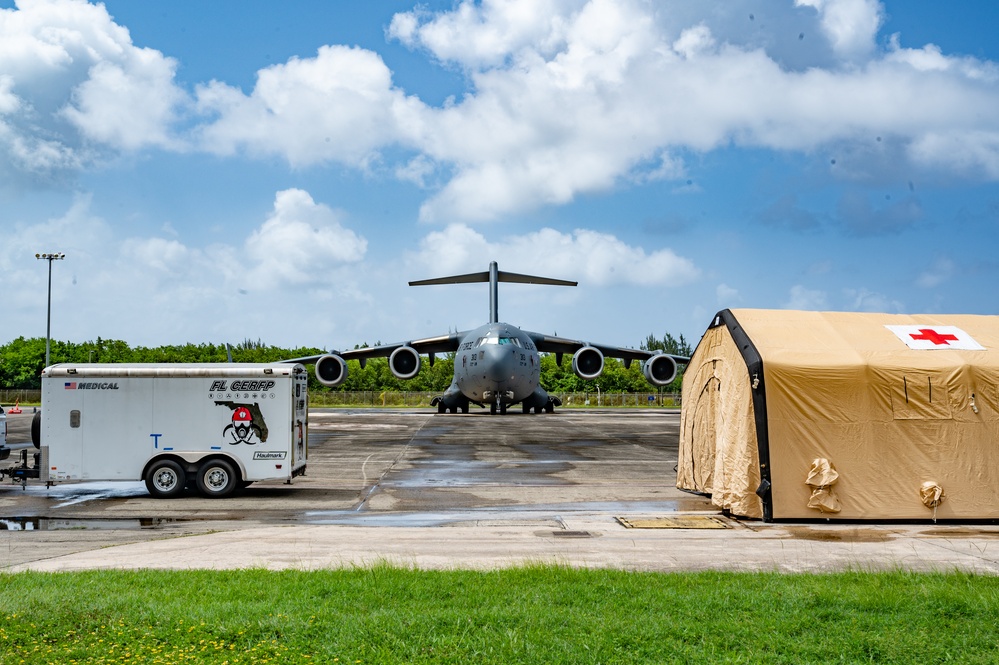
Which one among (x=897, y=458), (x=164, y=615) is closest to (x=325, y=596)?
(x=164, y=615)

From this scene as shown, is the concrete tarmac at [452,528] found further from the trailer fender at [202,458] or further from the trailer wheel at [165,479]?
the trailer fender at [202,458]

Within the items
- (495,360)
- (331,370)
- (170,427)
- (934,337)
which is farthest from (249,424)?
(331,370)

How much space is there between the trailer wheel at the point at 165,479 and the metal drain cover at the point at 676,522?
7700mm

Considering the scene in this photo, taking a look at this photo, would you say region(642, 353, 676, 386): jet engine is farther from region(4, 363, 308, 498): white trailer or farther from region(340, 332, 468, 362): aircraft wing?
region(4, 363, 308, 498): white trailer

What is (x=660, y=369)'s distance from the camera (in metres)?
46.2

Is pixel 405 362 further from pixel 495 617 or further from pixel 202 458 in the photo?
pixel 495 617

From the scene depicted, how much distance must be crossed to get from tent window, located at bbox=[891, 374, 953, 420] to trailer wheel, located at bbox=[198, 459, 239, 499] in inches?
423

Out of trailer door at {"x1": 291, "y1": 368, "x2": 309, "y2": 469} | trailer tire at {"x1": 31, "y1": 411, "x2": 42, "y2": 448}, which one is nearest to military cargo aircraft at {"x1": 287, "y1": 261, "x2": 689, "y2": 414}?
trailer door at {"x1": 291, "y1": 368, "x2": 309, "y2": 469}

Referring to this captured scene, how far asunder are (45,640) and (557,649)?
11.7ft

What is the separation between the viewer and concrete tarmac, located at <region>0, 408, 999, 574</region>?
974 cm

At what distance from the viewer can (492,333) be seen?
41406mm

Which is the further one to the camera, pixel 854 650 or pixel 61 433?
pixel 61 433

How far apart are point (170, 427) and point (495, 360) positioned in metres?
24.8

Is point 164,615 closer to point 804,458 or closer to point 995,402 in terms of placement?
point 804,458
